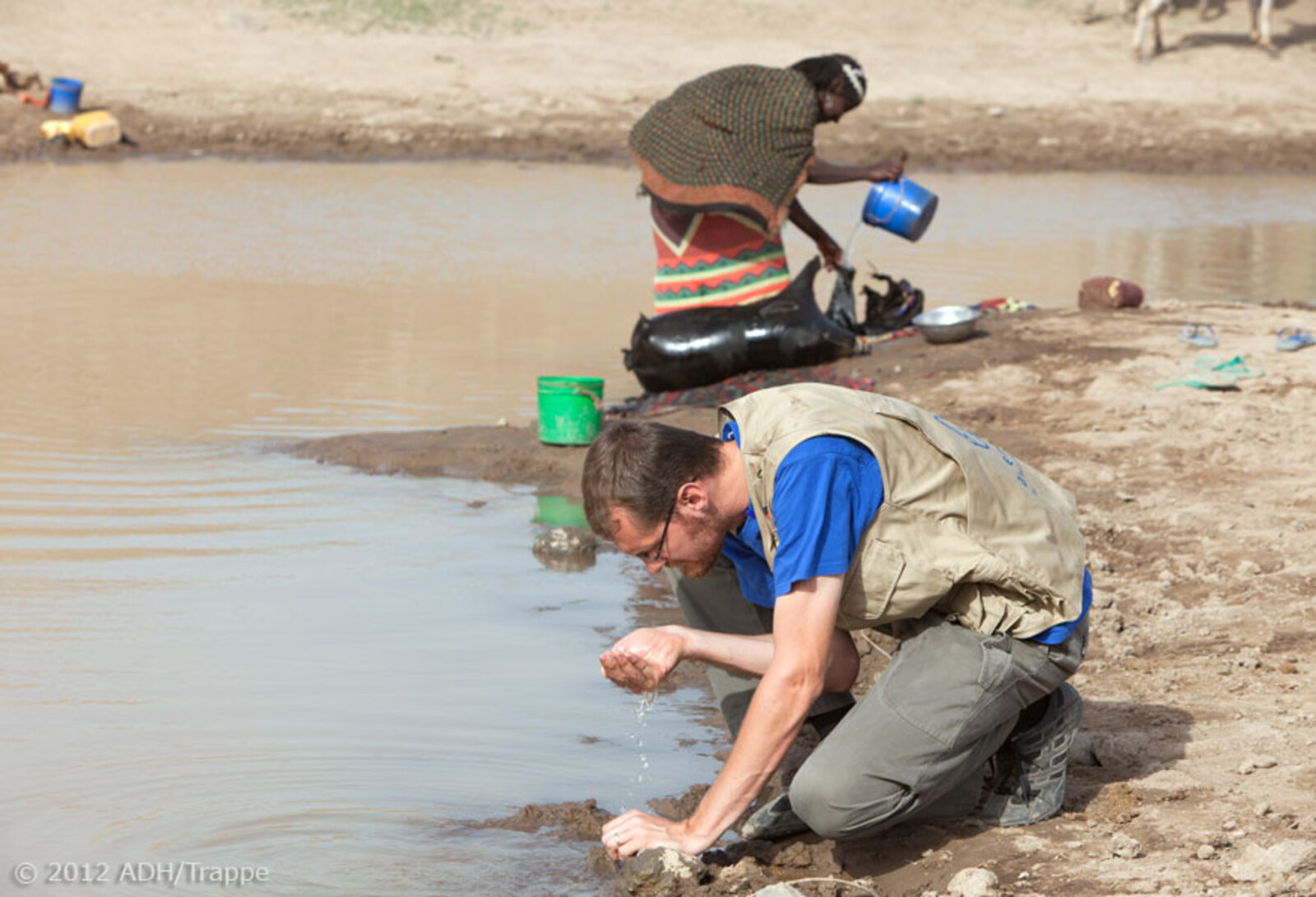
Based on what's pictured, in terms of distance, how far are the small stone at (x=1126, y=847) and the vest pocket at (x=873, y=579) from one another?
0.64 meters

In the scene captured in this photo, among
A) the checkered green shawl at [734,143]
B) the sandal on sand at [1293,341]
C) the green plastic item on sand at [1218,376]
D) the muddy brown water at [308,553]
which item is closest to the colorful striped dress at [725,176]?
the checkered green shawl at [734,143]

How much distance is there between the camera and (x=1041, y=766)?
3.35 metres

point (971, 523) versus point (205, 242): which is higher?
point (971, 523)

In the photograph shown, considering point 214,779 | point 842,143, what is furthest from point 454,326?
point 842,143

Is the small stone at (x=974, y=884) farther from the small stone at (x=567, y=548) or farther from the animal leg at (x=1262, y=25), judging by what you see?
the animal leg at (x=1262, y=25)

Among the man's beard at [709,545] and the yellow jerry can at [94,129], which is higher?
the man's beard at [709,545]

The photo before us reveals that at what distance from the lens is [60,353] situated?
8469 millimetres

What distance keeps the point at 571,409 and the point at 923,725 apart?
3.80 m

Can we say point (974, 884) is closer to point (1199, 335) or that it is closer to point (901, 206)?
point (1199, 335)

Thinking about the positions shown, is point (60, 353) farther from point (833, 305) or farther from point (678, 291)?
point (833, 305)

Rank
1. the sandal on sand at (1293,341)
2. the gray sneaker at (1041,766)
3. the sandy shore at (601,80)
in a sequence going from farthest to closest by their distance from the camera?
the sandy shore at (601,80) < the sandal on sand at (1293,341) < the gray sneaker at (1041,766)

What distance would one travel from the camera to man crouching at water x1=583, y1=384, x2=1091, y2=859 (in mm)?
2932

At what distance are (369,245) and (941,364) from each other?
5.67 metres

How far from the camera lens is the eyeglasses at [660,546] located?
2969 millimetres
